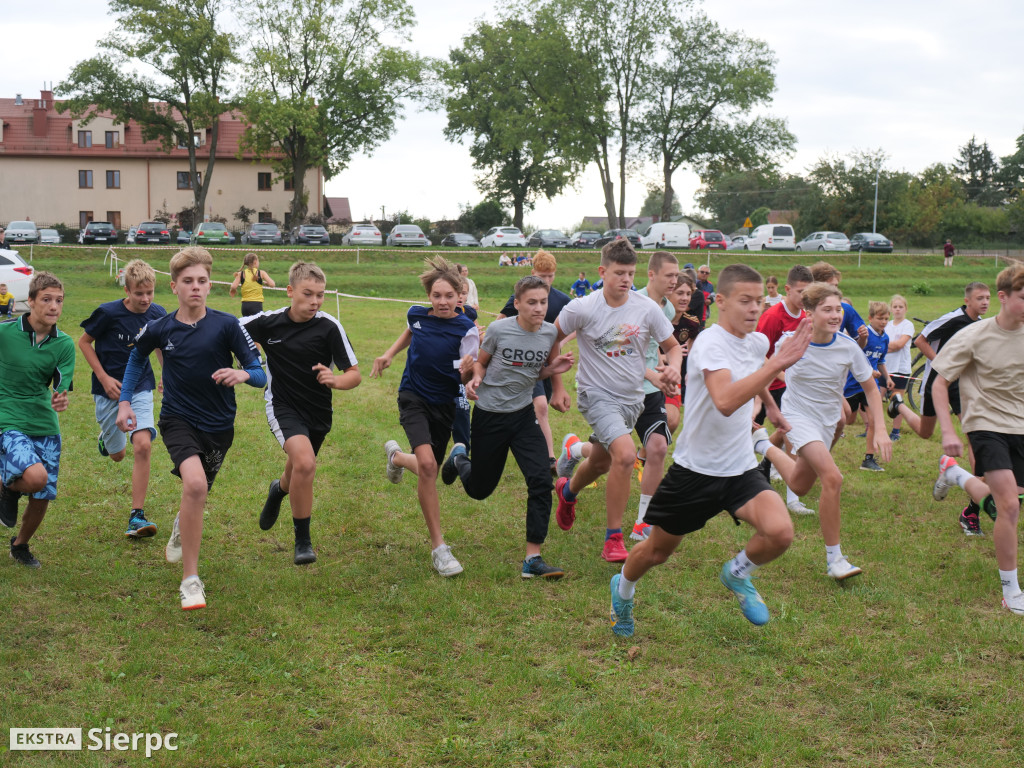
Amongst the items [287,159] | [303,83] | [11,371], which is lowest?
[11,371]

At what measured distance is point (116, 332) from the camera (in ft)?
22.8

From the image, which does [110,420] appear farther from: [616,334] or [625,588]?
[625,588]

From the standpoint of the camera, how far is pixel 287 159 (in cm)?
5866

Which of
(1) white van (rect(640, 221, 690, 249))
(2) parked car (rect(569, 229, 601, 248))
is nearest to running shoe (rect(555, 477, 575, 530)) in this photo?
(2) parked car (rect(569, 229, 601, 248))

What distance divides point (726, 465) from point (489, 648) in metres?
1.70

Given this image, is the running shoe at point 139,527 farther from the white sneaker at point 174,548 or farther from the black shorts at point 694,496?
the black shorts at point 694,496

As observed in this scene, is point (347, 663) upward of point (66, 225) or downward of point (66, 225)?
downward

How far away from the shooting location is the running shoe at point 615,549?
6.43 meters

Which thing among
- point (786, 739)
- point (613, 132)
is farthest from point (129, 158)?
point (786, 739)

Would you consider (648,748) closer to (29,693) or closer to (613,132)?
(29,693)

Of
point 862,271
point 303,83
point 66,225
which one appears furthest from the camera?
point 66,225

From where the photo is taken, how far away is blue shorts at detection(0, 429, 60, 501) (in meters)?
5.83

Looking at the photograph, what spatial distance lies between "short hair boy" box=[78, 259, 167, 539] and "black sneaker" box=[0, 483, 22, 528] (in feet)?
2.69

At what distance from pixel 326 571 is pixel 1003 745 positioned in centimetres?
420
